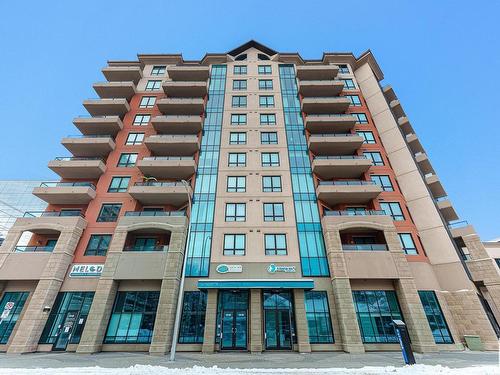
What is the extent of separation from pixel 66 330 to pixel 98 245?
664 centimetres

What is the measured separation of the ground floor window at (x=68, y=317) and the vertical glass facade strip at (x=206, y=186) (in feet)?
27.8

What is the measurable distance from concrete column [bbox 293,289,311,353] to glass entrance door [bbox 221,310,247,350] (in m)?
4.02

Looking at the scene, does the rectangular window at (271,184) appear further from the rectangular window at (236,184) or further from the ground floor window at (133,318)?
the ground floor window at (133,318)

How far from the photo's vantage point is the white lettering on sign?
20438mm

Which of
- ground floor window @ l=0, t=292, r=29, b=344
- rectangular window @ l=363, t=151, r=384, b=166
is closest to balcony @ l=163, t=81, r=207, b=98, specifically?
rectangular window @ l=363, t=151, r=384, b=166

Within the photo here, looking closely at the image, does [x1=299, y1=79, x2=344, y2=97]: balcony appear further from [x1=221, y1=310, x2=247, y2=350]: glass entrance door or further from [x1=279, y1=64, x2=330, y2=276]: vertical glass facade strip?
[x1=221, y1=310, x2=247, y2=350]: glass entrance door

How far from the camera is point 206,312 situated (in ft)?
61.0

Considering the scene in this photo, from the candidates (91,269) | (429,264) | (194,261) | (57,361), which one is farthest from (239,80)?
(57,361)

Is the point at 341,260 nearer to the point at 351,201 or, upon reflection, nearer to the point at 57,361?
the point at 351,201

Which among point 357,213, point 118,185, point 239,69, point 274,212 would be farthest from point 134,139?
point 357,213

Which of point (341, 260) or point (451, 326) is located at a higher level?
point (341, 260)

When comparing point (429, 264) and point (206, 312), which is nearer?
point (206, 312)

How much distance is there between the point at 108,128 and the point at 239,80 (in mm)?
18136

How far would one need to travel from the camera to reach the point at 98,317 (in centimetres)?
1778
